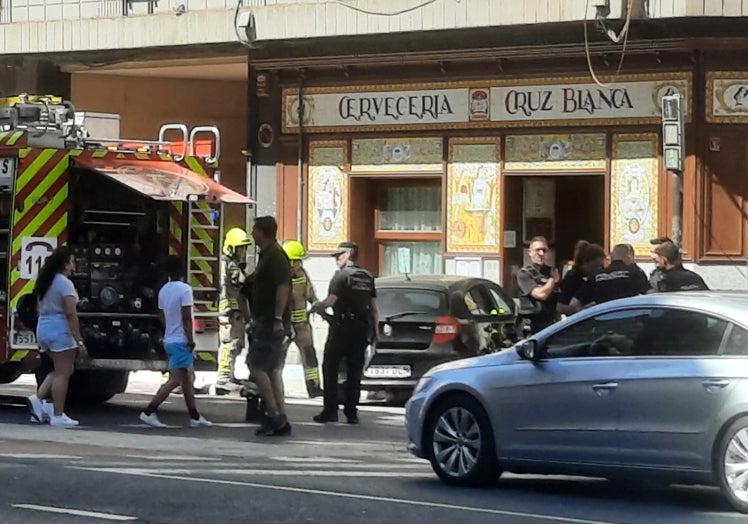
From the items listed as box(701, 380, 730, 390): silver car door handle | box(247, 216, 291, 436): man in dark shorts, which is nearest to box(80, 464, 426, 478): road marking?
box(247, 216, 291, 436): man in dark shorts

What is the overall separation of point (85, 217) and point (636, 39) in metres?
7.66

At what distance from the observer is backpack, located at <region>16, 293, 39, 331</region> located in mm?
15109

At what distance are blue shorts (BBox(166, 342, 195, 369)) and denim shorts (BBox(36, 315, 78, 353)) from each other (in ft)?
3.00

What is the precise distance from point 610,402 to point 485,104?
1143 centimetres

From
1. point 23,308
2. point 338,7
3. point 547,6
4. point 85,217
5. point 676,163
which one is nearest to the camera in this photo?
point 23,308

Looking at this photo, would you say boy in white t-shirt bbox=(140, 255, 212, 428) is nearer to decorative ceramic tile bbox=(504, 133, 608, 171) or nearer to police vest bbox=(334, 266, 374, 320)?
police vest bbox=(334, 266, 374, 320)

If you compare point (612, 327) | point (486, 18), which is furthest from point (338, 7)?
point (612, 327)

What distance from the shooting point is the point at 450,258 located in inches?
859

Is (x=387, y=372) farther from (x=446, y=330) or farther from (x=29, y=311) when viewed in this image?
(x=29, y=311)

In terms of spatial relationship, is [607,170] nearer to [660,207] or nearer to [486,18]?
[660,207]

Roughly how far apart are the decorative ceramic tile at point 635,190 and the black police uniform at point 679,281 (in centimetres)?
606

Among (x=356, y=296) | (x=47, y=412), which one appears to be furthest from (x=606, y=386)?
(x=47, y=412)

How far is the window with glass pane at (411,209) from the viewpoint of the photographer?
73.4 feet

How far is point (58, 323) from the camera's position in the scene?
47.6 feet
